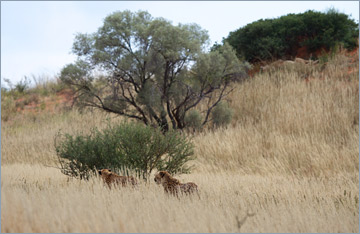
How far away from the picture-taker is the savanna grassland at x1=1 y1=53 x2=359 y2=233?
12.2ft

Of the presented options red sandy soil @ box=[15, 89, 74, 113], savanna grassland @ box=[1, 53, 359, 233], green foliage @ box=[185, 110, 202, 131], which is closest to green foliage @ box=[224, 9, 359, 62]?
savanna grassland @ box=[1, 53, 359, 233]

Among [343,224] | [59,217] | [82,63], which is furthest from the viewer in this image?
[82,63]

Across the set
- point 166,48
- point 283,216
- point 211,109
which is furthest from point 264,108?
point 283,216

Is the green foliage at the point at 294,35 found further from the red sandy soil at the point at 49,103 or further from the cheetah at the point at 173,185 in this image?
the cheetah at the point at 173,185

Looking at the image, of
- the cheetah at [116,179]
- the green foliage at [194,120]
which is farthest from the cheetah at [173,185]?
the green foliage at [194,120]

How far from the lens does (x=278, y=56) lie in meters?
22.6

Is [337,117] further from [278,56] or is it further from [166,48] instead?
[278,56]

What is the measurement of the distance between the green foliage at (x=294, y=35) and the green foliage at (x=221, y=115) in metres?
8.08

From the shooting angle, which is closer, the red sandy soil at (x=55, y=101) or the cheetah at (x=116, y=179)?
the cheetah at (x=116, y=179)

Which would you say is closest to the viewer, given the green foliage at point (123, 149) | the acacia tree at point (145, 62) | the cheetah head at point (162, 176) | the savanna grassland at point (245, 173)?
the savanna grassland at point (245, 173)

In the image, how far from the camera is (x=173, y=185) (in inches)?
221

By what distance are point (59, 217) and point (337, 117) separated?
463 inches

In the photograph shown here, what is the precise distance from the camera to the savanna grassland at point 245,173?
371 cm

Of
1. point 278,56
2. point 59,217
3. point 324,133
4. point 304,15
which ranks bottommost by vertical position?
point 324,133
